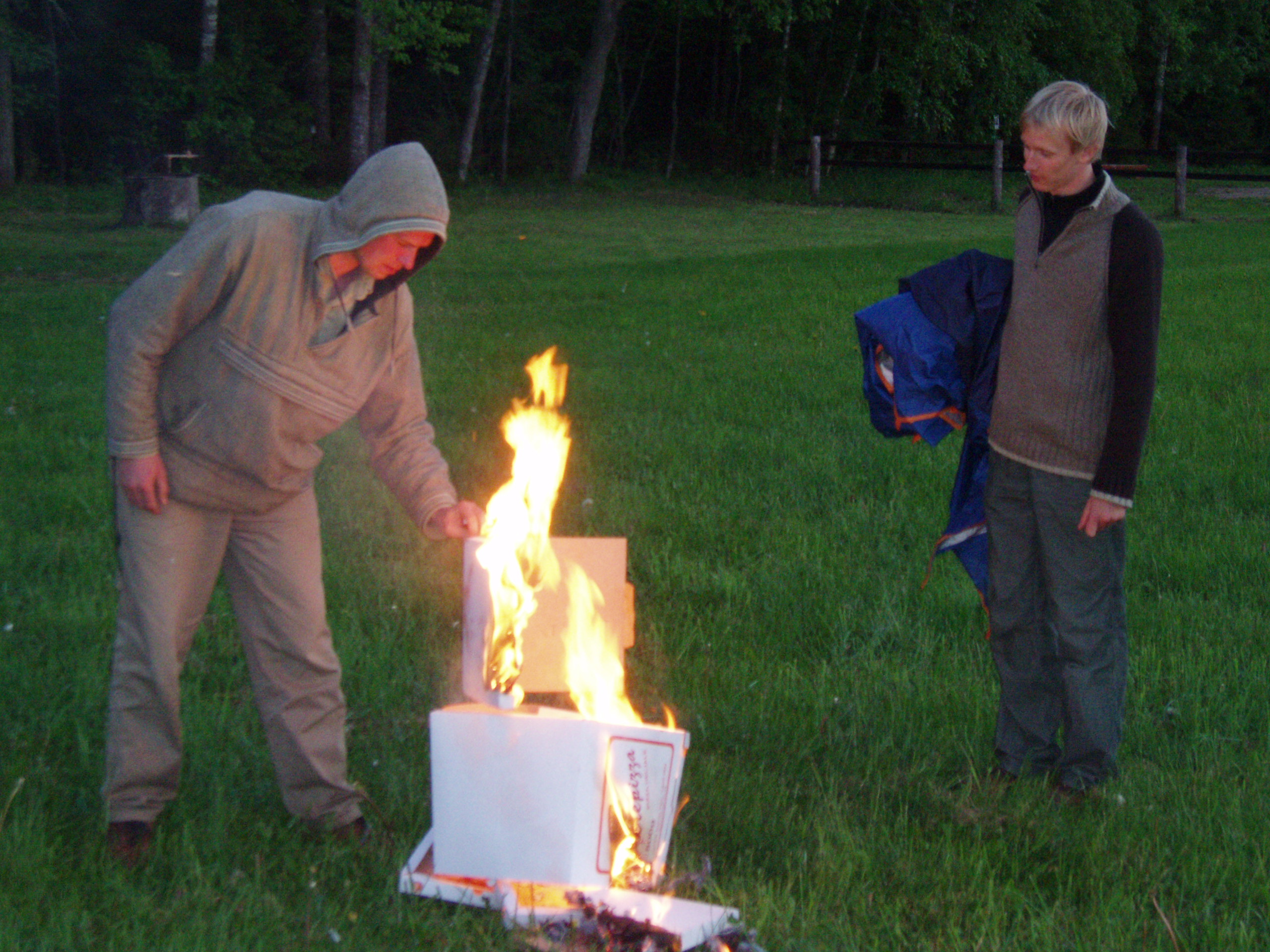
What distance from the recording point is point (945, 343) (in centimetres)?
407

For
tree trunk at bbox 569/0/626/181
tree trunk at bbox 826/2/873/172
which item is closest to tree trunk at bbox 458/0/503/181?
tree trunk at bbox 569/0/626/181

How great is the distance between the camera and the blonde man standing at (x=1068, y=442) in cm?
365

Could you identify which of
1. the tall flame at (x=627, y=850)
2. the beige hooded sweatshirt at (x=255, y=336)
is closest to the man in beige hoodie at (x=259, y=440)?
the beige hooded sweatshirt at (x=255, y=336)

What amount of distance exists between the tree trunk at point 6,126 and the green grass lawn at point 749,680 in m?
18.8

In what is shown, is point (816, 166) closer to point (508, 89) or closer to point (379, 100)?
point (508, 89)

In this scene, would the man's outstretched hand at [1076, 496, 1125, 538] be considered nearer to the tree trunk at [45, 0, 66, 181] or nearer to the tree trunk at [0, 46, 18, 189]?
the tree trunk at [0, 46, 18, 189]

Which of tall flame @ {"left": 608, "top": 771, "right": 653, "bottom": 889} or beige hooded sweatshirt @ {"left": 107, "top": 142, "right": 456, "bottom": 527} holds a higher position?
beige hooded sweatshirt @ {"left": 107, "top": 142, "right": 456, "bottom": 527}

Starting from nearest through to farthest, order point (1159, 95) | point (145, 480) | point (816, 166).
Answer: point (145, 480), point (816, 166), point (1159, 95)

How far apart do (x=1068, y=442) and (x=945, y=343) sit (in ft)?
1.59

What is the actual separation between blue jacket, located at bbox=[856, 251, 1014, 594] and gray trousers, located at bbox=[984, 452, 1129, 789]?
0.17 metres

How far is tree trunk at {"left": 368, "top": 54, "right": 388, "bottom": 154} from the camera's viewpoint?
31.6 meters

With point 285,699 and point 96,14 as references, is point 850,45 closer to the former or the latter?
point 96,14

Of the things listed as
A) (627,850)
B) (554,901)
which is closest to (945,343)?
(627,850)

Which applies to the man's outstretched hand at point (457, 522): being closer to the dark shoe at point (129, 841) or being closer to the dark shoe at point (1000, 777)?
the dark shoe at point (129, 841)
